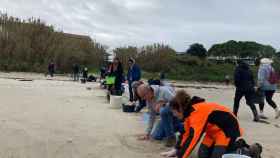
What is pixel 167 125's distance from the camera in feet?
19.9

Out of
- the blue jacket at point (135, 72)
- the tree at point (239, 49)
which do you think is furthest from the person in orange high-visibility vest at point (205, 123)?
the tree at point (239, 49)

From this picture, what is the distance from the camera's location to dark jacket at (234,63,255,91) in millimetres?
9406

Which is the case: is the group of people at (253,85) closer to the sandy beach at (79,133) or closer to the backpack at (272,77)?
the backpack at (272,77)

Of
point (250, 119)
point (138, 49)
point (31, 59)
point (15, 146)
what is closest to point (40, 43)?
point (31, 59)

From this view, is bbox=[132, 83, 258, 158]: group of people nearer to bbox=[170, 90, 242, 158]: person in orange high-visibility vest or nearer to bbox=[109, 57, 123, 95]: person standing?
bbox=[170, 90, 242, 158]: person in orange high-visibility vest

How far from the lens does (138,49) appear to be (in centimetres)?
4941

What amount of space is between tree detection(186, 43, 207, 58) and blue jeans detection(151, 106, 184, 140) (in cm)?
6998

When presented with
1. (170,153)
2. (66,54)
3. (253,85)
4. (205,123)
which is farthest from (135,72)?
(66,54)

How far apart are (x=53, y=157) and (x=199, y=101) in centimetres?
214

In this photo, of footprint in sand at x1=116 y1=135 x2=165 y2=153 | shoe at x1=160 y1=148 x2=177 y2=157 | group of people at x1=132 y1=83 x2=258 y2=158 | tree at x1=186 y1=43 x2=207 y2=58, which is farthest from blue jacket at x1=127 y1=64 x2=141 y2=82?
tree at x1=186 y1=43 x2=207 y2=58

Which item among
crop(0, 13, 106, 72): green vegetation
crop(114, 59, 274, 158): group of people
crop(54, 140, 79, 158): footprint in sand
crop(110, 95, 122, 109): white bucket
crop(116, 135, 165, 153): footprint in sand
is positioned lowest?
crop(54, 140, 79, 158): footprint in sand

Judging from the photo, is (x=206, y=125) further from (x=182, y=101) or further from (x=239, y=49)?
(x=239, y=49)

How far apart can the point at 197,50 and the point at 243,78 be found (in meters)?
69.1

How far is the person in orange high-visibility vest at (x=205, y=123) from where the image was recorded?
444 cm
